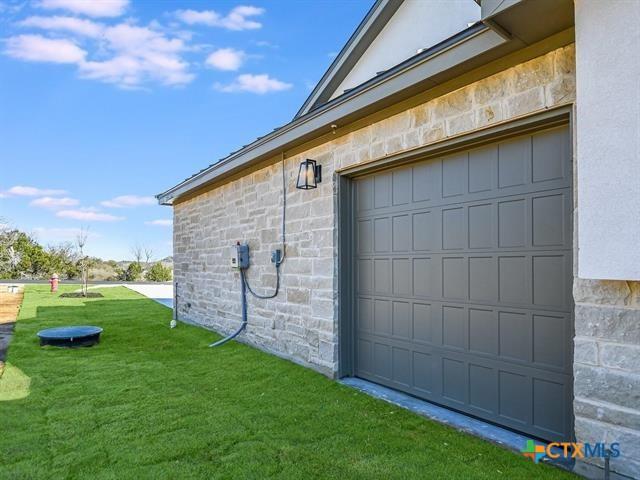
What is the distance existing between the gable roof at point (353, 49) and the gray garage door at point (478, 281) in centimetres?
296

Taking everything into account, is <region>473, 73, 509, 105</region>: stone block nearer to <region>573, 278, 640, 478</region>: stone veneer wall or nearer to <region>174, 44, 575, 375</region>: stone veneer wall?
<region>174, 44, 575, 375</region>: stone veneer wall

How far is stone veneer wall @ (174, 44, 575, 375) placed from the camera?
3020 mm

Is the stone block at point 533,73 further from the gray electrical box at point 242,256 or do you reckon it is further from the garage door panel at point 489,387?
the gray electrical box at point 242,256

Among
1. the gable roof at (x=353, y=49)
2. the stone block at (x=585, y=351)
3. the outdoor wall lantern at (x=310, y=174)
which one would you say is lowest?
the stone block at (x=585, y=351)

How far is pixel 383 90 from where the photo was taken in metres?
3.70

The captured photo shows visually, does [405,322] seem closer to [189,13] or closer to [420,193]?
[420,193]

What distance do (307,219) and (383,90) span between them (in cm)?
194

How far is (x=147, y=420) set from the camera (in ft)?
11.6

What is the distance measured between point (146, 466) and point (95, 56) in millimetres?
11247

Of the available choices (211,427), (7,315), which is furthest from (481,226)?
(7,315)

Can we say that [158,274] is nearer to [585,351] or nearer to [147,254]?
[147,254]

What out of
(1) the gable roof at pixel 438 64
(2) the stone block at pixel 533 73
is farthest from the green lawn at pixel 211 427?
(1) the gable roof at pixel 438 64

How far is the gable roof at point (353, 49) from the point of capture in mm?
5965

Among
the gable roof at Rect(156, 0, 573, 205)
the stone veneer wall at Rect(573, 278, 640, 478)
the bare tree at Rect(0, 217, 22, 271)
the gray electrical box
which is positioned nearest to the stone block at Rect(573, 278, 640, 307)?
the stone veneer wall at Rect(573, 278, 640, 478)
